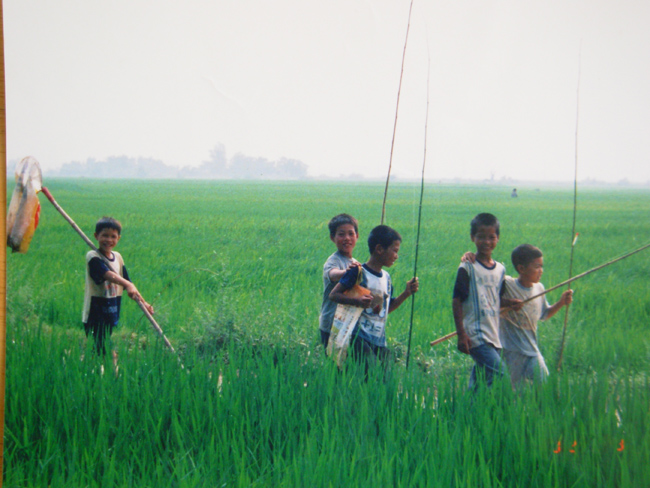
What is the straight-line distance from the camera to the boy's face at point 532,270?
2979mm

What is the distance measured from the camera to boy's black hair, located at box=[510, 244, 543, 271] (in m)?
2.96

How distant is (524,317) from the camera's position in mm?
3053

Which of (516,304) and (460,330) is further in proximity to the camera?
(516,304)

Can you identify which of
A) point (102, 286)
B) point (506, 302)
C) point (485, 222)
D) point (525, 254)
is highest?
point (485, 222)

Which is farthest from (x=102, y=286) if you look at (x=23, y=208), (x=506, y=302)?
(x=506, y=302)

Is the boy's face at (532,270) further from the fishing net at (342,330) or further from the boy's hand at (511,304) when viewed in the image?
the fishing net at (342,330)

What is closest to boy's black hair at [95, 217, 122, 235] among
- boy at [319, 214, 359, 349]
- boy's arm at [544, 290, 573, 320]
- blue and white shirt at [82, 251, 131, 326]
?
blue and white shirt at [82, 251, 131, 326]

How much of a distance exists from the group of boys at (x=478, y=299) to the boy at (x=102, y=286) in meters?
1.26

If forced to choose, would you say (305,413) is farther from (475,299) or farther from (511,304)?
(511,304)

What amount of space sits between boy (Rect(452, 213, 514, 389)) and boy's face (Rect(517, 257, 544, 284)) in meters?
0.18

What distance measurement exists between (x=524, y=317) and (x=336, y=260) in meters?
1.08

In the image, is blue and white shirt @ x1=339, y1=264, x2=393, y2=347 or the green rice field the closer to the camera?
the green rice field

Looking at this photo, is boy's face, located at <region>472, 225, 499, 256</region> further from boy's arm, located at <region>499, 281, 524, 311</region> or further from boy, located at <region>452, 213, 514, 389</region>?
boy's arm, located at <region>499, 281, 524, 311</region>

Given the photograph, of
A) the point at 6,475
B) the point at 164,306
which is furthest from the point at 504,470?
the point at 164,306
